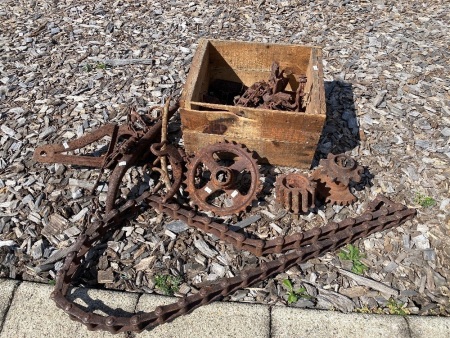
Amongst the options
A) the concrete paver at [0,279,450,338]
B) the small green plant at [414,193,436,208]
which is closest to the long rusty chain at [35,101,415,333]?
the concrete paver at [0,279,450,338]

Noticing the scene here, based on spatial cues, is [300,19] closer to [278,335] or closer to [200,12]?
[200,12]

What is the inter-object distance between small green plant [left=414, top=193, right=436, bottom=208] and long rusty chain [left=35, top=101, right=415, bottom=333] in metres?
0.24

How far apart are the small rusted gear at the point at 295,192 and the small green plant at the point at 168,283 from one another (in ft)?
4.12

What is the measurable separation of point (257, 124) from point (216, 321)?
186cm

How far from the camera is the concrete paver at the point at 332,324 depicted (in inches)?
120

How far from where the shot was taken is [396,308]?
3225mm

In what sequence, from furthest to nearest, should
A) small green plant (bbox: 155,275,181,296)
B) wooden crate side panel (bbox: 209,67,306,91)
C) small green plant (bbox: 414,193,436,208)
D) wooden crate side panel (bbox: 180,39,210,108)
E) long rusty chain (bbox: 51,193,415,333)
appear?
wooden crate side panel (bbox: 209,67,306,91) → small green plant (bbox: 414,193,436,208) → wooden crate side panel (bbox: 180,39,210,108) → small green plant (bbox: 155,275,181,296) → long rusty chain (bbox: 51,193,415,333)

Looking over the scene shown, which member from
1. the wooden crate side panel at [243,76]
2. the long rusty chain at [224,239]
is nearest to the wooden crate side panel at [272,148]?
the long rusty chain at [224,239]

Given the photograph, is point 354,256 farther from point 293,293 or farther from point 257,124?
point 257,124

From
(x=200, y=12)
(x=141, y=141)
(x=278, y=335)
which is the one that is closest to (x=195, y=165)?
(x=141, y=141)

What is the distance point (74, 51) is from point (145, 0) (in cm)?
201

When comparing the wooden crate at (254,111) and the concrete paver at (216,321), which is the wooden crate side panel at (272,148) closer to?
the wooden crate at (254,111)

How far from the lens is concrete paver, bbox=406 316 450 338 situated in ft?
9.98

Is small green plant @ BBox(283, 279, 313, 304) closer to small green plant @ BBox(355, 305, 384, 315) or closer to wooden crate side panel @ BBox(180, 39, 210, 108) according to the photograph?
small green plant @ BBox(355, 305, 384, 315)
